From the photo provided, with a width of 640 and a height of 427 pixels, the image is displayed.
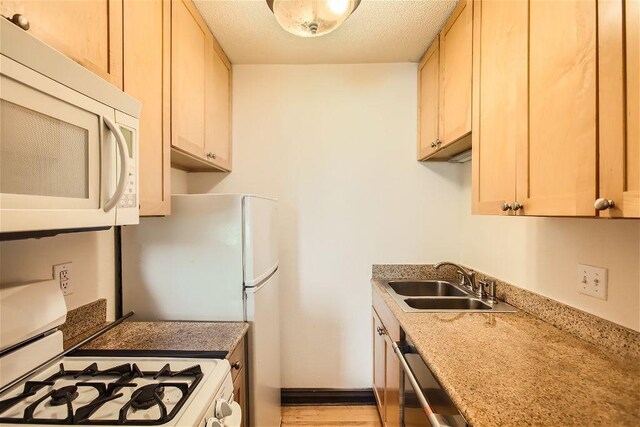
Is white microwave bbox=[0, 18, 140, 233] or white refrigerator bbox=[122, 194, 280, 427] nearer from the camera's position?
white microwave bbox=[0, 18, 140, 233]

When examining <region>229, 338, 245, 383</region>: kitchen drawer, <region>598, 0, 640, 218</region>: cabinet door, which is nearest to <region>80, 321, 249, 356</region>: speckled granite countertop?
<region>229, 338, 245, 383</region>: kitchen drawer

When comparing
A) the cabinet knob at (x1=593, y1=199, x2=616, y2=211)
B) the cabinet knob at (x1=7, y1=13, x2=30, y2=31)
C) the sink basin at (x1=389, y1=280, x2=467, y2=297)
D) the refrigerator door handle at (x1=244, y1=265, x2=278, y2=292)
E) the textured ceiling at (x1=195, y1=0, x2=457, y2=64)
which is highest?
the textured ceiling at (x1=195, y1=0, x2=457, y2=64)

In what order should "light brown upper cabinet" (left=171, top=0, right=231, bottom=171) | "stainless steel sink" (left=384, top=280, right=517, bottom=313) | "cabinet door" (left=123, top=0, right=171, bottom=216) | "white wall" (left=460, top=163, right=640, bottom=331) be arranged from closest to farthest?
"white wall" (left=460, top=163, right=640, bottom=331), "cabinet door" (left=123, top=0, right=171, bottom=216), "light brown upper cabinet" (left=171, top=0, right=231, bottom=171), "stainless steel sink" (left=384, top=280, right=517, bottom=313)

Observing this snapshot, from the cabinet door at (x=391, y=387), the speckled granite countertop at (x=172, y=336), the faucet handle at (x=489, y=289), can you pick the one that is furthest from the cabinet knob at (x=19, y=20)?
the faucet handle at (x=489, y=289)

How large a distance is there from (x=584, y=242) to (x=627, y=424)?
0.69 m

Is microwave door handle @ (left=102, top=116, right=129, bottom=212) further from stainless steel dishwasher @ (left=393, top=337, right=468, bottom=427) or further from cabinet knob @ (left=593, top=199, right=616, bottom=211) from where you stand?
cabinet knob @ (left=593, top=199, right=616, bottom=211)

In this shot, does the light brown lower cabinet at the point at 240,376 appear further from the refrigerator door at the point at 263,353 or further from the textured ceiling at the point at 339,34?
the textured ceiling at the point at 339,34

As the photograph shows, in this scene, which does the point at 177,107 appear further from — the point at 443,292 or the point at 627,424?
the point at 443,292

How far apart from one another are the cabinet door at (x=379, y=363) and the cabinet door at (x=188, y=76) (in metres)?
1.54

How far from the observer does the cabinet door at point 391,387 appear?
4.85 feet

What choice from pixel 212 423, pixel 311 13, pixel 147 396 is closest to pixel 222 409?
pixel 212 423

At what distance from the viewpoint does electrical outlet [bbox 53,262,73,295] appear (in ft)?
3.83

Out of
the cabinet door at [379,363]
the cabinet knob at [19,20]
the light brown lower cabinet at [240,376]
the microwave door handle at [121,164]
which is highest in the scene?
the cabinet knob at [19,20]

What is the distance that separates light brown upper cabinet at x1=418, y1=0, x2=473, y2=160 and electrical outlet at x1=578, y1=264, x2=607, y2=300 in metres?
0.76
